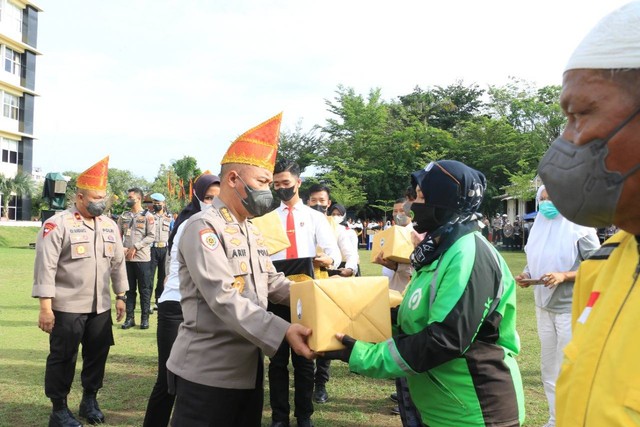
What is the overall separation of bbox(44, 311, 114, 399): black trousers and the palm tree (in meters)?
33.7

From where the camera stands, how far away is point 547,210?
15.5ft

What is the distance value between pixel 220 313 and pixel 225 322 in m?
0.07

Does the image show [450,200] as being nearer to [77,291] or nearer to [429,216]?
[429,216]

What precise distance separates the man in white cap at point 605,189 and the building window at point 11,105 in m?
46.4

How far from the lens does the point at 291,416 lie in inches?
207

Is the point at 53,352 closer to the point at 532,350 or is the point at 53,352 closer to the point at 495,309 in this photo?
the point at 495,309

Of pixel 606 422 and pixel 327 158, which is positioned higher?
pixel 327 158

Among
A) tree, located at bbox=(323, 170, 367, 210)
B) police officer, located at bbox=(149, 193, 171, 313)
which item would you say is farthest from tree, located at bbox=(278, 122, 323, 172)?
police officer, located at bbox=(149, 193, 171, 313)

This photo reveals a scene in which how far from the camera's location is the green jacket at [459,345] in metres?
2.23

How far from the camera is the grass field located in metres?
5.04

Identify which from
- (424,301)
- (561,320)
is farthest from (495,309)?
(561,320)

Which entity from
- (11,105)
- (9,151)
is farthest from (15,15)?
(9,151)

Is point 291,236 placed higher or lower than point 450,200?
lower

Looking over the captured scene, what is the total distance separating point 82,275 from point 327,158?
36164mm
